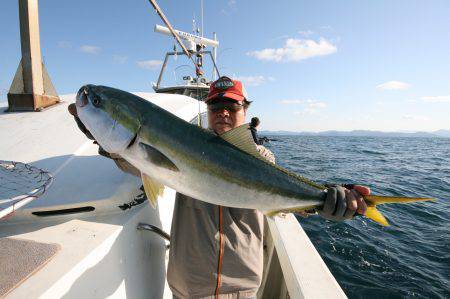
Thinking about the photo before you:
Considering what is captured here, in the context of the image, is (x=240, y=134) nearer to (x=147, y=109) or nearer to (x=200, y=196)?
(x=200, y=196)

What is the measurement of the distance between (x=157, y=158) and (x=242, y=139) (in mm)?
759

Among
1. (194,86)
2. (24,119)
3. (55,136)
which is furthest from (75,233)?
(194,86)

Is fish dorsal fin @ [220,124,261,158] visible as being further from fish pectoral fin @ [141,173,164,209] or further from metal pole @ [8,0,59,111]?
metal pole @ [8,0,59,111]

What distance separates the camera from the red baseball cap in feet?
10.3

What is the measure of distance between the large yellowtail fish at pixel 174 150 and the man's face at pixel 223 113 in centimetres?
86

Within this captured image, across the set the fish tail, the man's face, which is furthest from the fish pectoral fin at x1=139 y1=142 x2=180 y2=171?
the fish tail

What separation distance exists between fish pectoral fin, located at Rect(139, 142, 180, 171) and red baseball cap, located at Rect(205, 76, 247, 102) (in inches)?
52.2

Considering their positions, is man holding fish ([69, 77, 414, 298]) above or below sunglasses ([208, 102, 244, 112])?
below

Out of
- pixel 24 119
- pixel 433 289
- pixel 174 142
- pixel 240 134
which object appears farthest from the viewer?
pixel 433 289

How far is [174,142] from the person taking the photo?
2096mm

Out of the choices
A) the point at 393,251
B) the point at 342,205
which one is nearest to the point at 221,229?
the point at 342,205

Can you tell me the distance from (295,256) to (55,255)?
9.01ft

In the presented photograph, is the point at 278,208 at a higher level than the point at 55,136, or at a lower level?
lower

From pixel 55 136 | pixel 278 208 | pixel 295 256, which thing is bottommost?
pixel 295 256
